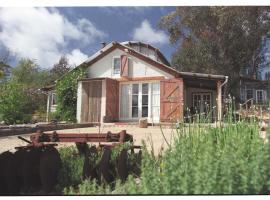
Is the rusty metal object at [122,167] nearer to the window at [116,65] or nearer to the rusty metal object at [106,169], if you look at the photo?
the rusty metal object at [106,169]

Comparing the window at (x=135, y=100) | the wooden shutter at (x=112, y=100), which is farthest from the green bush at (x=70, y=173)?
the wooden shutter at (x=112, y=100)

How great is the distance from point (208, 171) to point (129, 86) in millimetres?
8796

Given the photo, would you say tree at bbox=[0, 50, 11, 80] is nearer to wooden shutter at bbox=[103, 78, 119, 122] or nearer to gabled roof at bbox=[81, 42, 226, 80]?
gabled roof at bbox=[81, 42, 226, 80]

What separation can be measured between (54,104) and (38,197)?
19.4 feet

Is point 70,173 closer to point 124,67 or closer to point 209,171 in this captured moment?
point 209,171

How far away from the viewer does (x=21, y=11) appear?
16.7 ft

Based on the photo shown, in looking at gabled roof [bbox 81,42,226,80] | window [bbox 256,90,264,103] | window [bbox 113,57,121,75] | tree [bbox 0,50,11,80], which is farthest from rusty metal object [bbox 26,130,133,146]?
window [bbox 113,57,121,75]

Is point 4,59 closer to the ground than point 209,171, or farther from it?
farther from it

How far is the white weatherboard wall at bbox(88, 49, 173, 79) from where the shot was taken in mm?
11445

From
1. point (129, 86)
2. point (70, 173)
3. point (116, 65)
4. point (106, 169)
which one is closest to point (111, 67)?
point (116, 65)

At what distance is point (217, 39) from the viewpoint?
780cm

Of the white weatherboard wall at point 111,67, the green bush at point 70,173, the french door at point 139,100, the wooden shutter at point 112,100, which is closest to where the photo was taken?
the green bush at point 70,173

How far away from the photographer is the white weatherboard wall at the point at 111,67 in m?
11.4

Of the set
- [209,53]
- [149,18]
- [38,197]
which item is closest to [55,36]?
[149,18]
